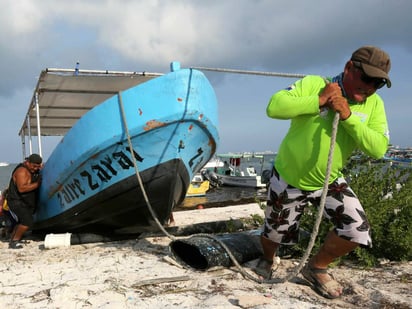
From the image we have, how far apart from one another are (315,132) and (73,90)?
15.7 feet

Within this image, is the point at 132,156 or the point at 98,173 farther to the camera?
the point at 98,173

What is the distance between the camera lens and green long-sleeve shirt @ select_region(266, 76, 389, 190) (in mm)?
2443

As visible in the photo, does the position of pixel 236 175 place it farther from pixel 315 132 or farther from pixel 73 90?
pixel 315 132

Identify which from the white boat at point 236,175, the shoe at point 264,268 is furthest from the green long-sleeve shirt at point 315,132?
the white boat at point 236,175

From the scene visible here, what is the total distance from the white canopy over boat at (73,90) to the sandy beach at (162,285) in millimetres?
2843

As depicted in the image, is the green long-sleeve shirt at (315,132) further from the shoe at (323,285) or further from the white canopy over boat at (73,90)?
the white canopy over boat at (73,90)

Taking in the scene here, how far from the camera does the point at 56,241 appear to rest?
452 cm

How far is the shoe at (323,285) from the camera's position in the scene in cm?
263

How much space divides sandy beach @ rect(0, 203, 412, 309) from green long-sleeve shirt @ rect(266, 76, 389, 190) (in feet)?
2.65

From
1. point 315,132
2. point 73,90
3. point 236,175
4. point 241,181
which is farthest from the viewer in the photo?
point 236,175

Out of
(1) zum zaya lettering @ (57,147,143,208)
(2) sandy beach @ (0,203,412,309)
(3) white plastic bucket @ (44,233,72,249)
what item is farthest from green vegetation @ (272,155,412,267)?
(3) white plastic bucket @ (44,233,72,249)

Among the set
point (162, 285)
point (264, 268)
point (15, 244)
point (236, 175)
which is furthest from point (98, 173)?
point (236, 175)

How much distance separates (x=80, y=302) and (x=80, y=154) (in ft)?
6.83

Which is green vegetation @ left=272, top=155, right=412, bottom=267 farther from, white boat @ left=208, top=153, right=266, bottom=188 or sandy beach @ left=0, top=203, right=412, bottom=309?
white boat @ left=208, top=153, right=266, bottom=188
